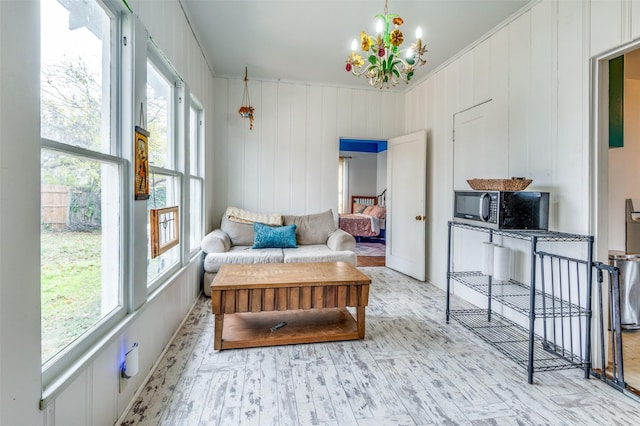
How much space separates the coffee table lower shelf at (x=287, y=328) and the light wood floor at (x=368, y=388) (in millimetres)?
63

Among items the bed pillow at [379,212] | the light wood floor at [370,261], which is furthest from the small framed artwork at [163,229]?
the bed pillow at [379,212]

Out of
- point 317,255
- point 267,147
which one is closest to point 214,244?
point 317,255

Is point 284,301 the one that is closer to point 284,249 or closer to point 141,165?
point 141,165

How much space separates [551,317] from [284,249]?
8.93 feet

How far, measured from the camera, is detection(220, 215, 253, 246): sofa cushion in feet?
13.3

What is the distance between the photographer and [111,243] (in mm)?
1616

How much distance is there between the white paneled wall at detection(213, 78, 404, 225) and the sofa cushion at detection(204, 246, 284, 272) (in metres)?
1.08

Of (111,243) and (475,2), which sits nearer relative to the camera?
(111,243)

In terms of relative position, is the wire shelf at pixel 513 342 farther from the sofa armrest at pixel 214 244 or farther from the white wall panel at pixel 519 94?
the sofa armrest at pixel 214 244

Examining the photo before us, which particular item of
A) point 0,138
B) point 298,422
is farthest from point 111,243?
point 298,422

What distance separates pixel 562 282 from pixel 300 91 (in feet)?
12.7

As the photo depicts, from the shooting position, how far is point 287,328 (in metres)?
2.56

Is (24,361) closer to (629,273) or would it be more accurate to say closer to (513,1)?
(513,1)

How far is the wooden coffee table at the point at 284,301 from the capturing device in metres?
2.29
